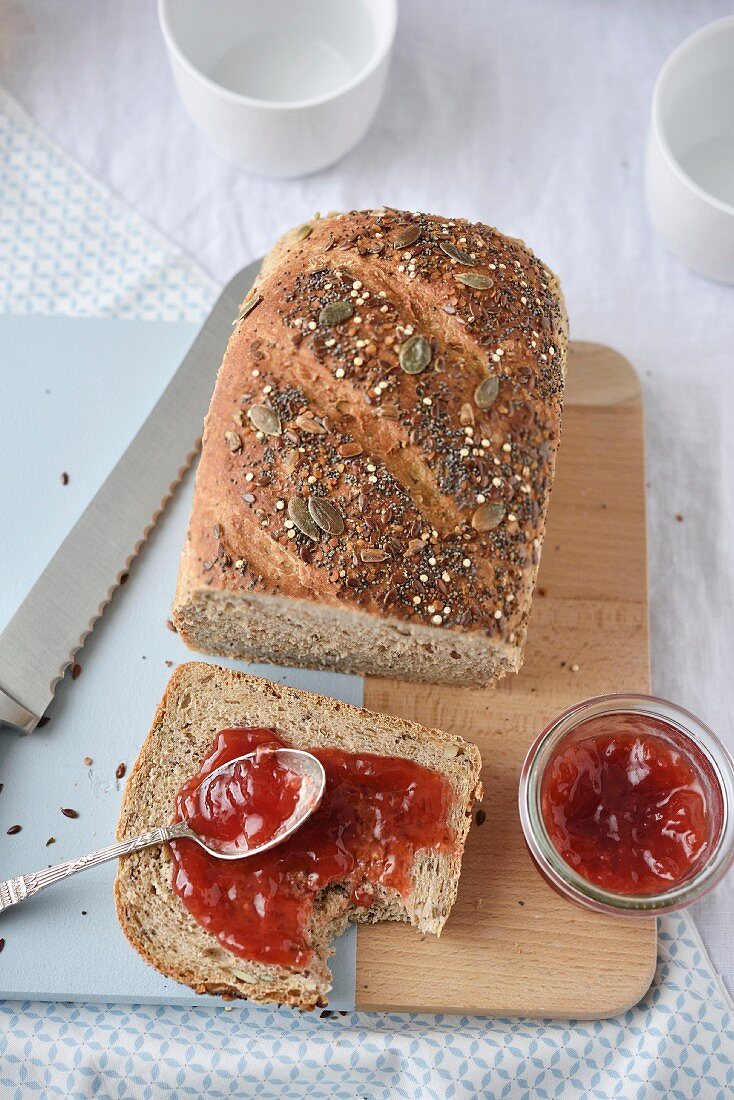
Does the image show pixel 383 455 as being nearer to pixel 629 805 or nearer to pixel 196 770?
pixel 196 770

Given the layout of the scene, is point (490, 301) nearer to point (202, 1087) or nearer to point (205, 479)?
point (205, 479)

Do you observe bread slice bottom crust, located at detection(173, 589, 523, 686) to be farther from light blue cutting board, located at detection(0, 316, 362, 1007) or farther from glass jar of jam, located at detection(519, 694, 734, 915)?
glass jar of jam, located at detection(519, 694, 734, 915)

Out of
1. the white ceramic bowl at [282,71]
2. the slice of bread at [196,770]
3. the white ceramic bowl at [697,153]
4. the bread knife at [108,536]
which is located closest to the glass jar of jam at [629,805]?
the slice of bread at [196,770]

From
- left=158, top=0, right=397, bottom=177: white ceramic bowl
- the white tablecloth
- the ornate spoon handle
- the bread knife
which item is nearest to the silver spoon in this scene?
the ornate spoon handle

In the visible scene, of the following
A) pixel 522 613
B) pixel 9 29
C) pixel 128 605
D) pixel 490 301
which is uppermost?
pixel 9 29

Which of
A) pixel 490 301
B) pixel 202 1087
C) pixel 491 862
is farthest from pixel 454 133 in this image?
pixel 202 1087

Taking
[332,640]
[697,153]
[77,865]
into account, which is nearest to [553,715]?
[332,640]
